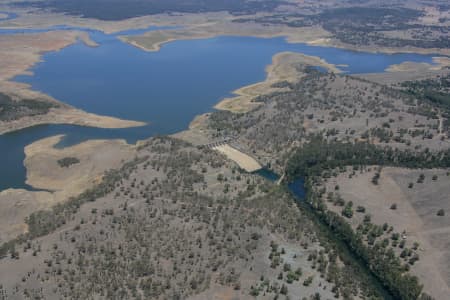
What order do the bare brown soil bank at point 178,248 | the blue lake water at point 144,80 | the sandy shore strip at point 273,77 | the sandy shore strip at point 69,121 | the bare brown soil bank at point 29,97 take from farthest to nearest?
the sandy shore strip at point 273,77
the bare brown soil bank at point 29,97
the sandy shore strip at point 69,121
the blue lake water at point 144,80
the bare brown soil bank at point 178,248

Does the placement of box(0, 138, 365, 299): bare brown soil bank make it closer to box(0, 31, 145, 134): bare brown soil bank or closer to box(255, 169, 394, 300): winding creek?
box(255, 169, 394, 300): winding creek

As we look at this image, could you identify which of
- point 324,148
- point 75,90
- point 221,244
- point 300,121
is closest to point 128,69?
point 75,90

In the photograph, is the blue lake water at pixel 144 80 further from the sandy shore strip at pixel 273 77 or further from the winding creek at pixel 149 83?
the sandy shore strip at pixel 273 77

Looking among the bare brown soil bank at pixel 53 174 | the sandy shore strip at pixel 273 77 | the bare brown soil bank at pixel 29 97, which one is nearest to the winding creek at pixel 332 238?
the bare brown soil bank at pixel 53 174

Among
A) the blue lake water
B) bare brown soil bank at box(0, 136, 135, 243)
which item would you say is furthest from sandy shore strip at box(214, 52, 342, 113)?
bare brown soil bank at box(0, 136, 135, 243)

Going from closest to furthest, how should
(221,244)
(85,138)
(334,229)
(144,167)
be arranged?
(221,244), (334,229), (144,167), (85,138)

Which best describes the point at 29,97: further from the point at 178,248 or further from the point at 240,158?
the point at 178,248

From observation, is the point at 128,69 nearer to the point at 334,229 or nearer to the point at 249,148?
the point at 249,148
